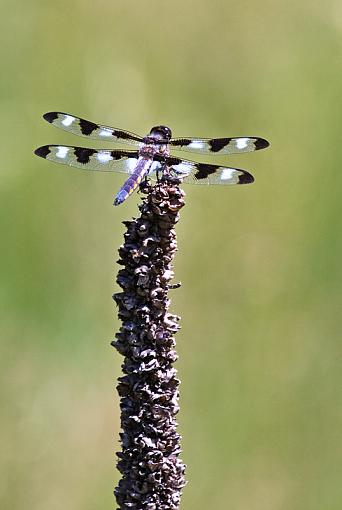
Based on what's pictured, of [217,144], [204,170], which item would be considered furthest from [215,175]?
[217,144]

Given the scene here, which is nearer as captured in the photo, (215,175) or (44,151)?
(215,175)

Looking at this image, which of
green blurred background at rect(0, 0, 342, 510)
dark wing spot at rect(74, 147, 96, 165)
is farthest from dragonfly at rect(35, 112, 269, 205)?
green blurred background at rect(0, 0, 342, 510)

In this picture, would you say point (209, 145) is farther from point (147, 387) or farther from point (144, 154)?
point (147, 387)

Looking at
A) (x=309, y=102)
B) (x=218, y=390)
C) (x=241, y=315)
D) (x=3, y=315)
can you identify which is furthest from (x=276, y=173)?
(x=3, y=315)

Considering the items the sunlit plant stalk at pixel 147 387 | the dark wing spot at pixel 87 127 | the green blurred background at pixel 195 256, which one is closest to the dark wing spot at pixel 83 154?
the dark wing spot at pixel 87 127

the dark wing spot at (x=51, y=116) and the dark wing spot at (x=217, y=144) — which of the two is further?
the dark wing spot at (x=51, y=116)

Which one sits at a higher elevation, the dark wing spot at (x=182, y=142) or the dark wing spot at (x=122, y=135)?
the dark wing spot at (x=122, y=135)

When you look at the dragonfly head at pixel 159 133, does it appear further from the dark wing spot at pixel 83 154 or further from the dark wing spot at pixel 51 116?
the dark wing spot at pixel 51 116

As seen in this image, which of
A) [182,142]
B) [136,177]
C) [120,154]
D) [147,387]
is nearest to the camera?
[147,387]
